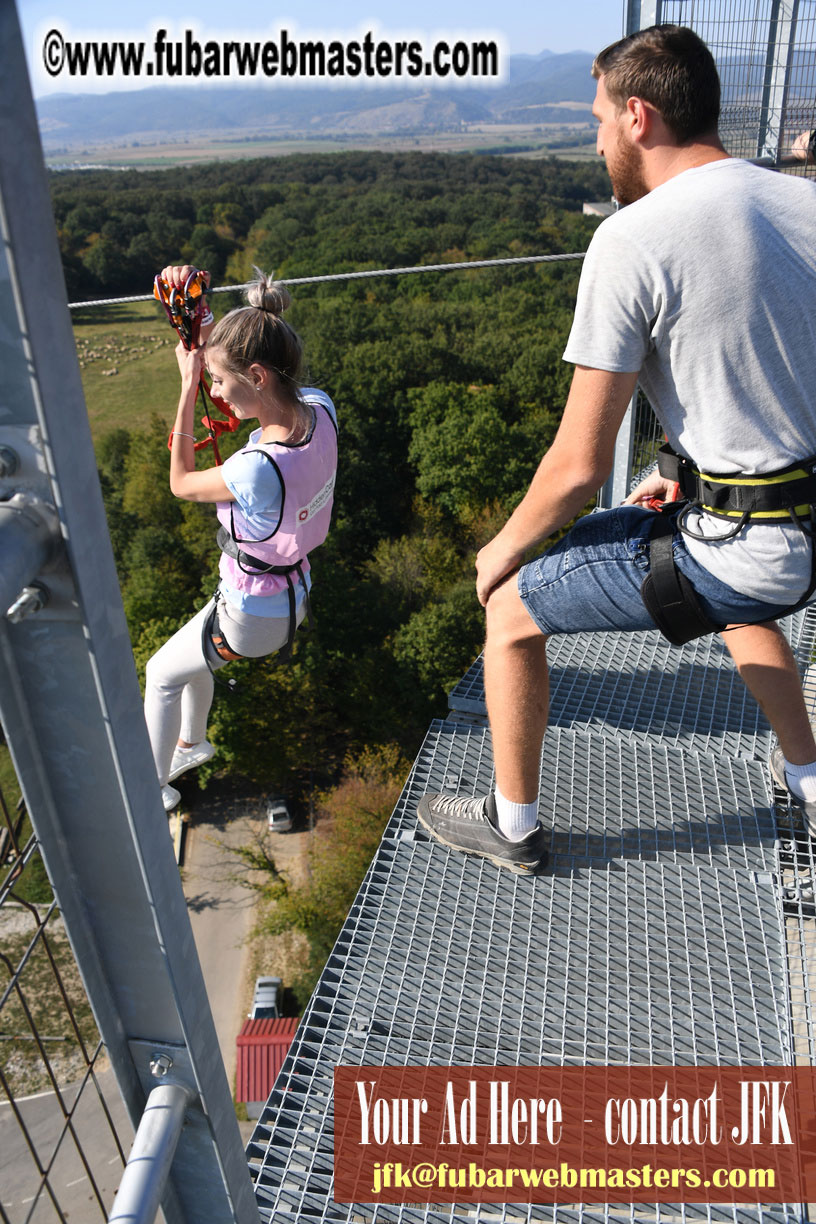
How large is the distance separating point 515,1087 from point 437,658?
22.6 metres

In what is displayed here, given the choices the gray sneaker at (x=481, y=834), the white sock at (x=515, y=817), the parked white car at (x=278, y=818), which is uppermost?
the white sock at (x=515, y=817)

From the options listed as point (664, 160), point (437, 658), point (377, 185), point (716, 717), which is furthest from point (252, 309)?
point (377, 185)

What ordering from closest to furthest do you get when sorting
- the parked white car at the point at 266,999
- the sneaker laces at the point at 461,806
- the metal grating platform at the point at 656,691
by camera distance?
the sneaker laces at the point at 461,806
the metal grating platform at the point at 656,691
the parked white car at the point at 266,999

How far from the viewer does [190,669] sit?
3604 mm

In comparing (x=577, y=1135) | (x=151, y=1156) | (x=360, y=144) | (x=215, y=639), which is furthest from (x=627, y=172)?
(x=360, y=144)

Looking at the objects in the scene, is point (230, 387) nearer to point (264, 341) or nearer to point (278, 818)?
point (264, 341)

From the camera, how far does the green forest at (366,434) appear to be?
26.1m

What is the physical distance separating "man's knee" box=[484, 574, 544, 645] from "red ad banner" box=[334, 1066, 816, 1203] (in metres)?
1.40

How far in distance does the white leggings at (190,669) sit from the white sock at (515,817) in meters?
1.01

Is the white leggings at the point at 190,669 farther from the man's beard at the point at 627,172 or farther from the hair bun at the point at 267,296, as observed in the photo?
the man's beard at the point at 627,172

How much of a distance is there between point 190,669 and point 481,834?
1.29 m

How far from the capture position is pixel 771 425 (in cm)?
252

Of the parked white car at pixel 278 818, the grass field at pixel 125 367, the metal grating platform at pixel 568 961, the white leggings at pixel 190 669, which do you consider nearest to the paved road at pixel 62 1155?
the parked white car at pixel 278 818

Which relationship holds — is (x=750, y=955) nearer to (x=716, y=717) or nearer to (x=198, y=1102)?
(x=716, y=717)
